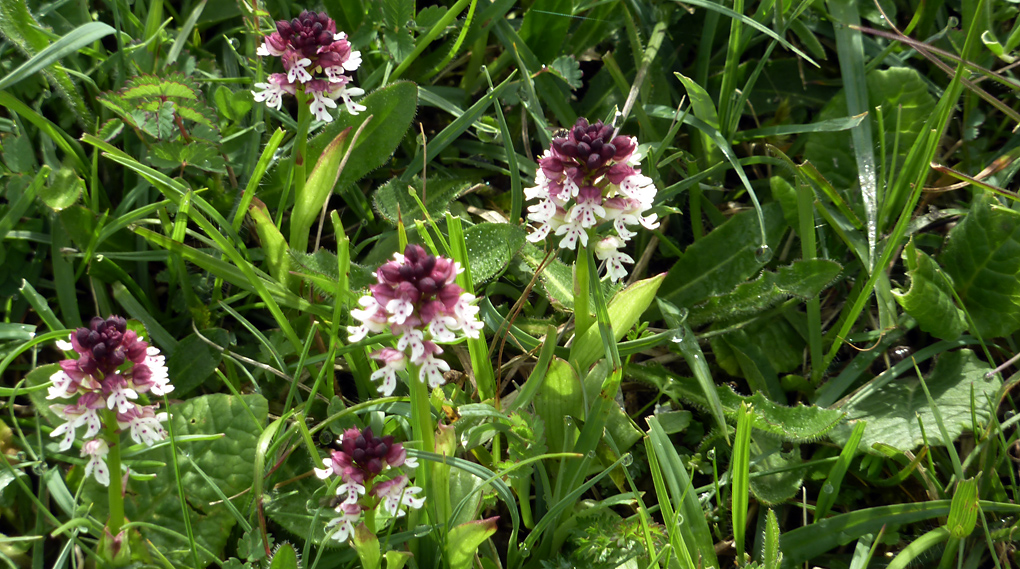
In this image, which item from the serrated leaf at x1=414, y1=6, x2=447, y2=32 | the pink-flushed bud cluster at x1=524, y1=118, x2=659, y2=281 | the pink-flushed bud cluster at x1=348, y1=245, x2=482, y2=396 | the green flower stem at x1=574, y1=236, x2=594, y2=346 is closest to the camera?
the pink-flushed bud cluster at x1=348, y1=245, x2=482, y2=396

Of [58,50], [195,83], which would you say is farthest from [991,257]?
[58,50]

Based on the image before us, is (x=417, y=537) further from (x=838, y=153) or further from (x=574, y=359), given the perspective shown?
(x=838, y=153)

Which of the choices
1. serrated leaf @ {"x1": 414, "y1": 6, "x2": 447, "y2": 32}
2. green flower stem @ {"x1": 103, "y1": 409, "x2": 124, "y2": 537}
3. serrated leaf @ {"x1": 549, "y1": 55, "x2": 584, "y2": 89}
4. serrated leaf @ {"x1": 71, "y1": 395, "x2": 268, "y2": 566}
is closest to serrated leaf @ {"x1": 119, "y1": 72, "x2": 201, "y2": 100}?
serrated leaf @ {"x1": 414, "y1": 6, "x2": 447, "y2": 32}

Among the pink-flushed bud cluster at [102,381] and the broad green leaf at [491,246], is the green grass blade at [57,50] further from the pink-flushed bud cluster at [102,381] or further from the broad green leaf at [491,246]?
the broad green leaf at [491,246]

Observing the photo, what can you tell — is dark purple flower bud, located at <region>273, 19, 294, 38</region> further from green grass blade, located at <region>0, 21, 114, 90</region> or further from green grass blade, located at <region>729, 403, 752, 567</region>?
green grass blade, located at <region>729, 403, 752, 567</region>

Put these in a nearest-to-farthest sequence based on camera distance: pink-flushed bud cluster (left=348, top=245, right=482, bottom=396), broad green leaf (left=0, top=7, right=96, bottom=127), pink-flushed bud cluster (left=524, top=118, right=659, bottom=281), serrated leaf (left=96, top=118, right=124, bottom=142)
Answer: pink-flushed bud cluster (left=348, top=245, right=482, bottom=396), pink-flushed bud cluster (left=524, top=118, right=659, bottom=281), broad green leaf (left=0, top=7, right=96, bottom=127), serrated leaf (left=96, top=118, right=124, bottom=142)

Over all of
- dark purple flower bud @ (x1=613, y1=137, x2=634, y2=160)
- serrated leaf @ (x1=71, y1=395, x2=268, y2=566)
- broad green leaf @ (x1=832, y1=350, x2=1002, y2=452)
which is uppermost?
dark purple flower bud @ (x1=613, y1=137, x2=634, y2=160)

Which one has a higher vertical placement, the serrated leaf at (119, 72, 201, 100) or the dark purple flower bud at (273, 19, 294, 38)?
the dark purple flower bud at (273, 19, 294, 38)
